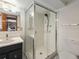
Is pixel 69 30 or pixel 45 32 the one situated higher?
pixel 69 30

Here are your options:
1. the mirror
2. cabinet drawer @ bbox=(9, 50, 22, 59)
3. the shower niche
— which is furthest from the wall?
the mirror

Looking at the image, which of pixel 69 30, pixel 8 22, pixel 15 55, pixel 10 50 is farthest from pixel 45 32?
pixel 10 50

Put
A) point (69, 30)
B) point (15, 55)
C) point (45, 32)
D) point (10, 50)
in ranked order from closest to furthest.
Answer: point (10, 50)
point (15, 55)
point (69, 30)
point (45, 32)

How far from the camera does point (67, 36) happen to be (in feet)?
7.18

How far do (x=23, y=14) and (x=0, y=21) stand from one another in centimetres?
82

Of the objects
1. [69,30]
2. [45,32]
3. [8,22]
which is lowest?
[45,32]

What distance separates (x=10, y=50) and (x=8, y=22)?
866 mm

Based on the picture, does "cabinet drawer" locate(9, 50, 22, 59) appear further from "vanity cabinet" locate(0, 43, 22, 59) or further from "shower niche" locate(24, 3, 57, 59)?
"shower niche" locate(24, 3, 57, 59)

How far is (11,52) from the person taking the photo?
150cm

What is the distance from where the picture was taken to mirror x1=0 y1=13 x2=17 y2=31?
186 centimetres

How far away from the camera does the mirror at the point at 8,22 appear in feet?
6.10

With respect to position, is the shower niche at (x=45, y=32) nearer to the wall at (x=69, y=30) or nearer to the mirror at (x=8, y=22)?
the wall at (x=69, y=30)

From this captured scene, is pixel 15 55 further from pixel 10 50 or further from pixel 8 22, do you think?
pixel 8 22

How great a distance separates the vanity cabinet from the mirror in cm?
66
